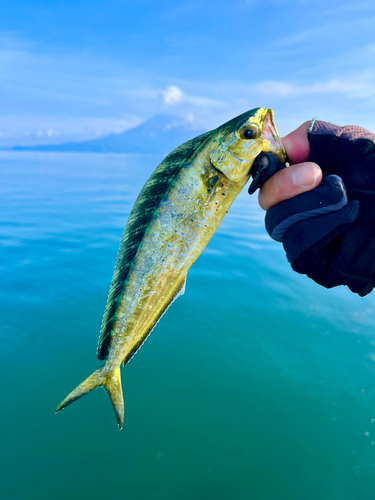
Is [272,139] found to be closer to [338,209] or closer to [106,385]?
[338,209]

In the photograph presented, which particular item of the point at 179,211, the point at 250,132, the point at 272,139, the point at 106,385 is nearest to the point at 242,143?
the point at 250,132

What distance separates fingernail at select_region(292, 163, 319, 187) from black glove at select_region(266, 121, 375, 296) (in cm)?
9

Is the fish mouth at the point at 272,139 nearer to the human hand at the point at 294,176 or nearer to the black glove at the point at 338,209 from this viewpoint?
the human hand at the point at 294,176

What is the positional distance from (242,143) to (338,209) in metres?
0.90

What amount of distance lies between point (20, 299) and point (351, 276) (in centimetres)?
850

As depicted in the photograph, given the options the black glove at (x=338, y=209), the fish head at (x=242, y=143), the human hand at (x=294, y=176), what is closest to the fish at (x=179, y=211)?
the fish head at (x=242, y=143)

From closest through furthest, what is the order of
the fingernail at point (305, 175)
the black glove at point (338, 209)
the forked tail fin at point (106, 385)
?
the fingernail at point (305, 175), the black glove at point (338, 209), the forked tail fin at point (106, 385)

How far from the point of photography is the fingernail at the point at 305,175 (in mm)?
2027

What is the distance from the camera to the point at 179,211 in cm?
209

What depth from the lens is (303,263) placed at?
8.26 ft

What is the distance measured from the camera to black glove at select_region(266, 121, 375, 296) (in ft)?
7.00

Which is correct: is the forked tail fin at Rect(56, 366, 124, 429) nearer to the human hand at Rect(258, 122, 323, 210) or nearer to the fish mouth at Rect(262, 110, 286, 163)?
the human hand at Rect(258, 122, 323, 210)

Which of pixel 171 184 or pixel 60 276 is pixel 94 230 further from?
pixel 171 184

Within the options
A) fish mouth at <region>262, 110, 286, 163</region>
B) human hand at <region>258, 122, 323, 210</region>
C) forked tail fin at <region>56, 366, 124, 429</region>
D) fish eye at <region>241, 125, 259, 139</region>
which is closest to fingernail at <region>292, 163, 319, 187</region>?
human hand at <region>258, 122, 323, 210</region>
